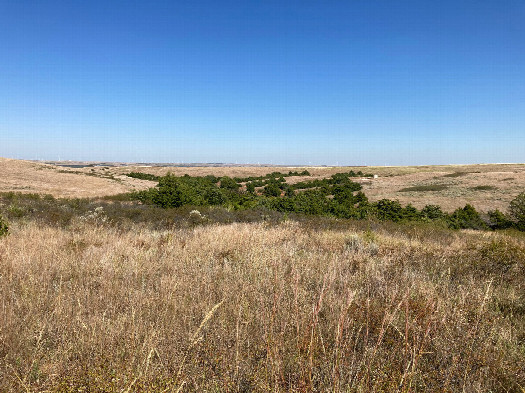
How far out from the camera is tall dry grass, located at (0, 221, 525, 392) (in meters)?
2.02

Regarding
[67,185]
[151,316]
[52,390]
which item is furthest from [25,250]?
[67,185]

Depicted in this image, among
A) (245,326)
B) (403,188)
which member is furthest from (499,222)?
(403,188)

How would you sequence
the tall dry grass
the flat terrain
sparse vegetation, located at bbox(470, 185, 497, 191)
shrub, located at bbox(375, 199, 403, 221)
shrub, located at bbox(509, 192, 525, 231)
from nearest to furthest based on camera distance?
the tall dry grass → shrub, located at bbox(375, 199, 403, 221) → shrub, located at bbox(509, 192, 525, 231) → the flat terrain → sparse vegetation, located at bbox(470, 185, 497, 191)

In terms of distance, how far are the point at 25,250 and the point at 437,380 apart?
6.42 metres

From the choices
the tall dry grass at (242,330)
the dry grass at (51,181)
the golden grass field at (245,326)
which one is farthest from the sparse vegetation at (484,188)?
the dry grass at (51,181)

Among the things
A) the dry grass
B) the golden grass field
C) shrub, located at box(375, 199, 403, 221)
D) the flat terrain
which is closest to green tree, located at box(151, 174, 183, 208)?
the golden grass field

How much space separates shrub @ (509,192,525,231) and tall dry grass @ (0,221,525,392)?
1825cm

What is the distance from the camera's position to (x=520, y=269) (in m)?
5.28

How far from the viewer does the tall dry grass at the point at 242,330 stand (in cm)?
202

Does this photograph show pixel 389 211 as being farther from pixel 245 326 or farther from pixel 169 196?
pixel 245 326

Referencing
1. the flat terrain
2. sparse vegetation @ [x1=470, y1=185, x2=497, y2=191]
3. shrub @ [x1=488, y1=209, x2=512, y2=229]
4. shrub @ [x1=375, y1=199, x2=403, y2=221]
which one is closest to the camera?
shrub @ [x1=375, y1=199, x2=403, y2=221]

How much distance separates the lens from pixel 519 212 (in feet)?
63.0

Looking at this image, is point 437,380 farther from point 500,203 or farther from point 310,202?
point 500,203

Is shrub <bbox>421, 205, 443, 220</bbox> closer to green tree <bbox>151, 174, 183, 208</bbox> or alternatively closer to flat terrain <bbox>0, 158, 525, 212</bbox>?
flat terrain <bbox>0, 158, 525, 212</bbox>
